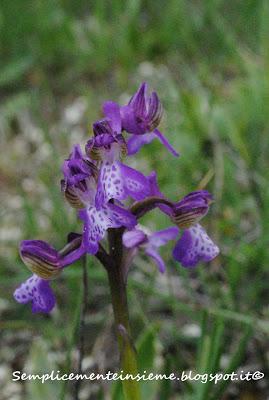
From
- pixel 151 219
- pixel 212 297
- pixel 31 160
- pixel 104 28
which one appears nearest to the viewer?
pixel 212 297

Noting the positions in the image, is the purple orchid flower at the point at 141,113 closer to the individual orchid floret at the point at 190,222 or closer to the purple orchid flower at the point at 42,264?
the individual orchid floret at the point at 190,222

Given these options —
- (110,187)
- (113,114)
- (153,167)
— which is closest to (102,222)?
(110,187)

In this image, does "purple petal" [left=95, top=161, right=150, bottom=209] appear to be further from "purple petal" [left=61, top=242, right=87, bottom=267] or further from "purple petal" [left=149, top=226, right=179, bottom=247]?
"purple petal" [left=149, top=226, right=179, bottom=247]

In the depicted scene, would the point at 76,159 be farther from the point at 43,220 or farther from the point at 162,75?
the point at 162,75

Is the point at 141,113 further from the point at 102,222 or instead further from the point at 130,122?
the point at 102,222

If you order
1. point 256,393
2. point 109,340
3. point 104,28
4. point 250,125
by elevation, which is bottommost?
point 256,393

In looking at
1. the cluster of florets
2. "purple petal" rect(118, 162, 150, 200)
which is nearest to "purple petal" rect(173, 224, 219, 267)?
the cluster of florets

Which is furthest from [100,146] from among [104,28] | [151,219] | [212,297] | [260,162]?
[104,28]

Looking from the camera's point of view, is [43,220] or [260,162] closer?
[260,162]
